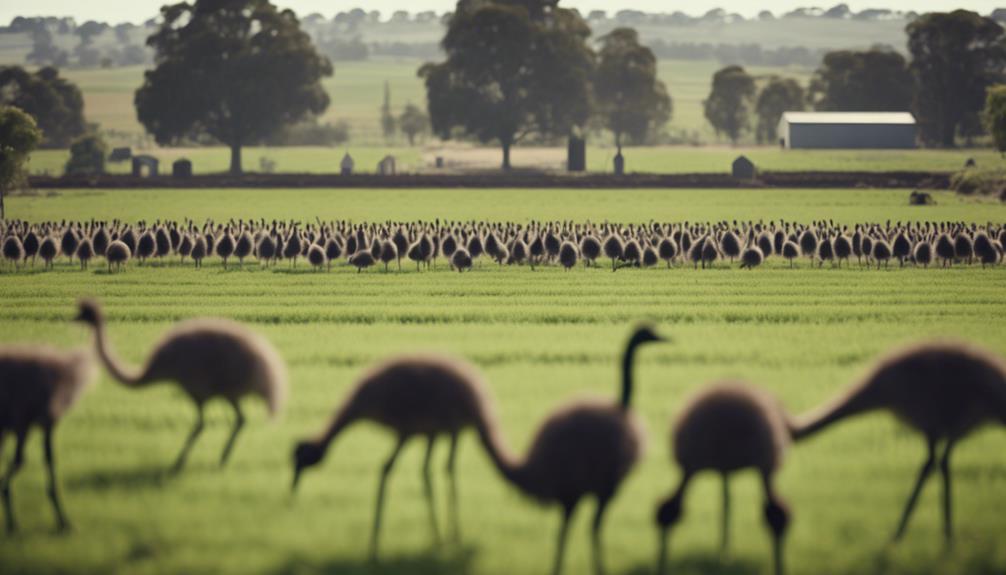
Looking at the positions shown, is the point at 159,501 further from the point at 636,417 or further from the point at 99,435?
the point at 636,417

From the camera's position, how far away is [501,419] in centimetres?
1502

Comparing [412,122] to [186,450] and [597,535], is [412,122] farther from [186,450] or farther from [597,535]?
[597,535]

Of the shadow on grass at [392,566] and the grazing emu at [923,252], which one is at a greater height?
the grazing emu at [923,252]

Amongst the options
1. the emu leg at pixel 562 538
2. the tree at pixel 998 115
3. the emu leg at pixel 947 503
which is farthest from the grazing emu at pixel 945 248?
the tree at pixel 998 115

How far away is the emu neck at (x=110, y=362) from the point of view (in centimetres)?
1234

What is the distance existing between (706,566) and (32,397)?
Result: 20.0ft

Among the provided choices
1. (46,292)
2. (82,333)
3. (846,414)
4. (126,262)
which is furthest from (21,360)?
(126,262)

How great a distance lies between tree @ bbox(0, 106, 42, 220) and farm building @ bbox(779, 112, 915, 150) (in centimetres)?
9018

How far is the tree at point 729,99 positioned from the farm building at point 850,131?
980 inches

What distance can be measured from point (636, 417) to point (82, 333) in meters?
15.5

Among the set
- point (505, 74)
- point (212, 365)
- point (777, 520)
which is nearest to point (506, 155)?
point (505, 74)

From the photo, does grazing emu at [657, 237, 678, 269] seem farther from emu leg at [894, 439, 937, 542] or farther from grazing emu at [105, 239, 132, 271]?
emu leg at [894, 439, 937, 542]

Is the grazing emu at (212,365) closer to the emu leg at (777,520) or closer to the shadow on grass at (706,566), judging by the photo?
the shadow on grass at (706,566)

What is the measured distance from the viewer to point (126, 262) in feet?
127
